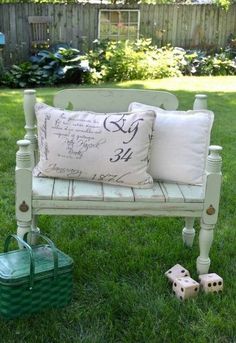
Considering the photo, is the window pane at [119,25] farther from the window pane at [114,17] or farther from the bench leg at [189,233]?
the bench leg at [189,233]

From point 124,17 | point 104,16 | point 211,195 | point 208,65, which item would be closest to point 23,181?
point 211,195

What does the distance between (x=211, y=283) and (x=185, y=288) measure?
15cm

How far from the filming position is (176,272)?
242 cm

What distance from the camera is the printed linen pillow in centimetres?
236

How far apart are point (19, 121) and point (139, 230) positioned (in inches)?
109

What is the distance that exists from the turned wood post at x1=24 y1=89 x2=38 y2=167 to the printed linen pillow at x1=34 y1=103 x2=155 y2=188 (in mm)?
207

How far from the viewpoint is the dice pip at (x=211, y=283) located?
2.33 m

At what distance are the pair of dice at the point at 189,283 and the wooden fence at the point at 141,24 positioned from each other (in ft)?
25.9

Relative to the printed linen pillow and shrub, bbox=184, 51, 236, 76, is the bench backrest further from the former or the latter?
shrub, bbox=184, 51, 236, 76

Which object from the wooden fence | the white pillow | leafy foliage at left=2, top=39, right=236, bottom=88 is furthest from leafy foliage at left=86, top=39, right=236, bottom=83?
the white pillow

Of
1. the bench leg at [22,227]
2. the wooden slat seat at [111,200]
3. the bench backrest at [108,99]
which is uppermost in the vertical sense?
the bench backrest at [108,99]

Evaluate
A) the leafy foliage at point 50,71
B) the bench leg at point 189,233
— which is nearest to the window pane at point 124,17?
the leafy foliage at point 50,71

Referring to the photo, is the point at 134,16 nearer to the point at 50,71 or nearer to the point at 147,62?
the point at 147,62

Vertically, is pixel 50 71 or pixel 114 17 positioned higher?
pixel 114 17
